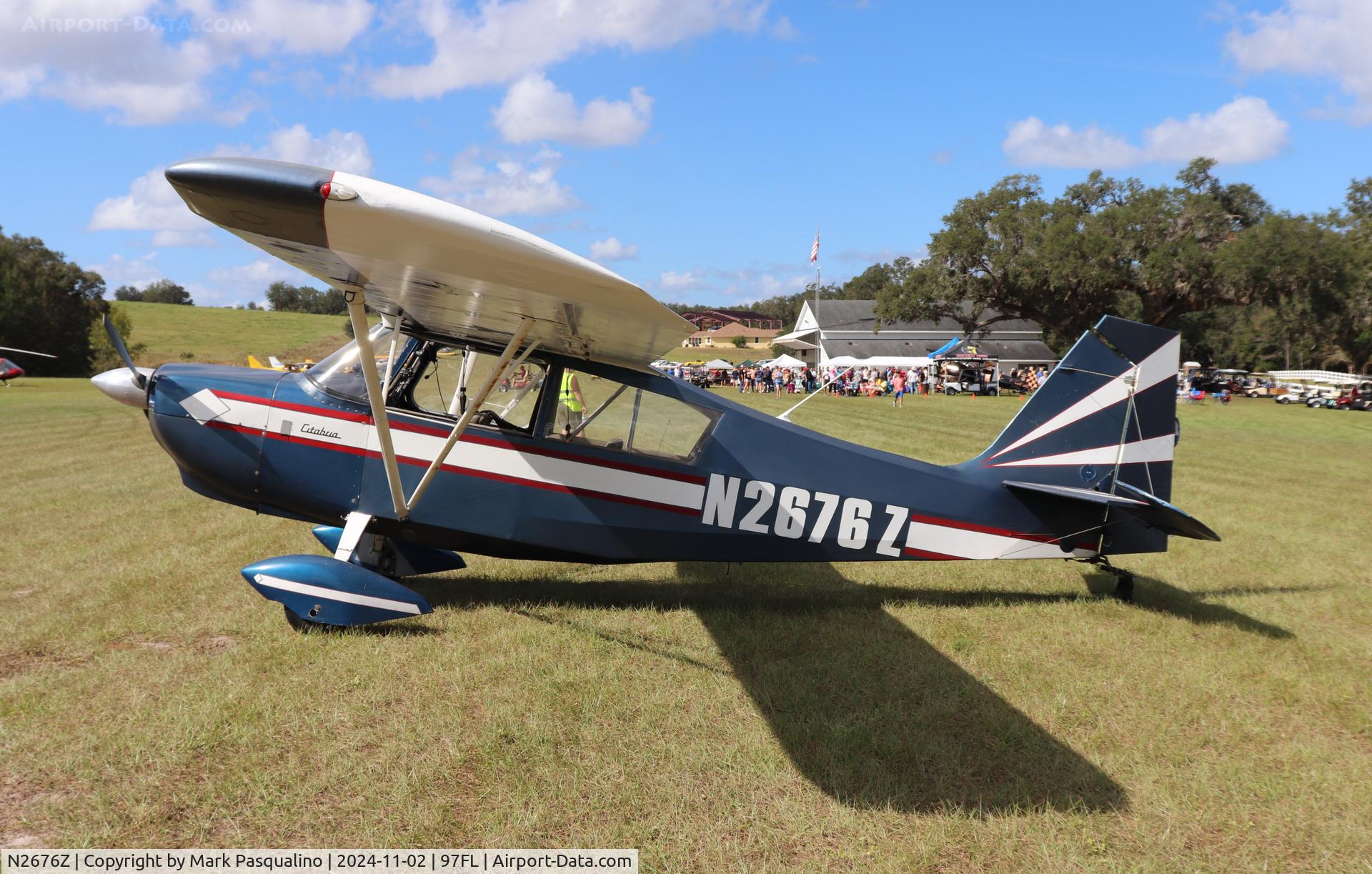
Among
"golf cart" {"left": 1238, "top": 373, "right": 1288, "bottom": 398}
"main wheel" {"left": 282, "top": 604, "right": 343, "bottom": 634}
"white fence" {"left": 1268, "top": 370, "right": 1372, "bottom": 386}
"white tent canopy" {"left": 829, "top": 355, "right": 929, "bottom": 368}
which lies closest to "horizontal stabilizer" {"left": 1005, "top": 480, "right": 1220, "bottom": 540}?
"main wheel" {"left": 282, "top": 604, "right": 343, "bottom": 634}

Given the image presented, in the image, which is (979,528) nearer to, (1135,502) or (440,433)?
(1135,502)

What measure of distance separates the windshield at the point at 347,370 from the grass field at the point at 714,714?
158cm

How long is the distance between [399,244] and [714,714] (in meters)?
2.78

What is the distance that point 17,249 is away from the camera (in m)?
60.4

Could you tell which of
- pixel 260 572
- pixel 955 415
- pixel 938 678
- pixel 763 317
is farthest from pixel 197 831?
pixel 763 317

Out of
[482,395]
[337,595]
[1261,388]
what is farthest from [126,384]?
[1261,388]

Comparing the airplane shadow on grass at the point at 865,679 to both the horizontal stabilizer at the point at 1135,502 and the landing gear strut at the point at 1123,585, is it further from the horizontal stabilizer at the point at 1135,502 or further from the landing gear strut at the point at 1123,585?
the horizontal stabilizer at the point at 1135,502

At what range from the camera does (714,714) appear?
4336mm

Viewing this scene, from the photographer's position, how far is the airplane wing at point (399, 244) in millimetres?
2840

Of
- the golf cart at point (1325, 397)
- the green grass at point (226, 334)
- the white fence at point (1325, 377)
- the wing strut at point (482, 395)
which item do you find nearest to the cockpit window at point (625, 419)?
the wing strut at point (482, 395)

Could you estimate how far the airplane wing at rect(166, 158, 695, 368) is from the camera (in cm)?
284

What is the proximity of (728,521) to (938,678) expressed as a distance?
66.7 inches

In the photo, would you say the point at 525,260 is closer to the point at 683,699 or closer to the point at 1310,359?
the point at 683,699

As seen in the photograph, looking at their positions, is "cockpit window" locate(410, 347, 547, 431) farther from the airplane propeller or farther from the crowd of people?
the crowd of people
